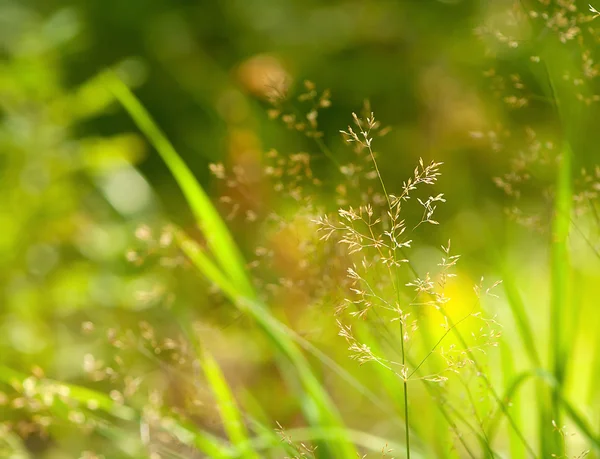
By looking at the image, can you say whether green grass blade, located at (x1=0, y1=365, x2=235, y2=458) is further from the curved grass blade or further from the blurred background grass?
the curved grass blade

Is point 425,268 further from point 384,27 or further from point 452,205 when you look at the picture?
point 384,27

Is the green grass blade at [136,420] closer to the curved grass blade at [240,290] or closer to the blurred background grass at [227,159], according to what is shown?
the blurred background grass at [227,159]

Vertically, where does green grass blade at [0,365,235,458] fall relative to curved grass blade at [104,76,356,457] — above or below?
below

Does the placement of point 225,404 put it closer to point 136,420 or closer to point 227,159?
point 136,420

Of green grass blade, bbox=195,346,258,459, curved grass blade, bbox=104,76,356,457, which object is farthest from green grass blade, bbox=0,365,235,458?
curved grass blade, bbox=104,76,356,457

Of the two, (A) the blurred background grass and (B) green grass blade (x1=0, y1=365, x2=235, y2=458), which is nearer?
(B) green grass blade (x1=0, y1=365, x2=235, y2=458)

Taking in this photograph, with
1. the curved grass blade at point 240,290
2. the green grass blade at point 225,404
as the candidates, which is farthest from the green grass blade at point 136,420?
the curved grass blade at point 240,290

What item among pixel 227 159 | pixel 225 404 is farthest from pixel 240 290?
pixel 227 159

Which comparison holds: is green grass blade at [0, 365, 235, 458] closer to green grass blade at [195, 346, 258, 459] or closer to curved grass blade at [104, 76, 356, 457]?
green grass blade at [195, 346, 258, 459]

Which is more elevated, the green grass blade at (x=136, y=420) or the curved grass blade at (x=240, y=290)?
→ the curved grass blade at (x=240, y=290)
